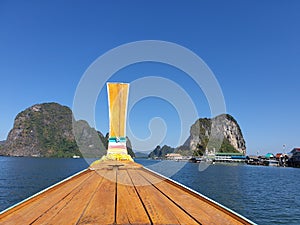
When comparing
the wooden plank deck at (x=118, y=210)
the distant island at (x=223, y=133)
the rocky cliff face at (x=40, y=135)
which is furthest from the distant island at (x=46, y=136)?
the wooden plank deck at (x=118, y=210)

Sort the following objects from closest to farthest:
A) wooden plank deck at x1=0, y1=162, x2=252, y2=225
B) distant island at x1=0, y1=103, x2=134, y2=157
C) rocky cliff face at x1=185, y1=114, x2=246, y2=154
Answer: wooden plank deck at x1=0, y1=162, x2=252, y2=225 < distant island at x1=0, y1=103, x2=134, y2=157 < rocky cliff face at x1=185, y1=114, x2=246, y2=154

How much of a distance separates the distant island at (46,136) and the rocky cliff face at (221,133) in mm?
48347

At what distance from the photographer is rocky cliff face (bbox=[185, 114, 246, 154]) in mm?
169000

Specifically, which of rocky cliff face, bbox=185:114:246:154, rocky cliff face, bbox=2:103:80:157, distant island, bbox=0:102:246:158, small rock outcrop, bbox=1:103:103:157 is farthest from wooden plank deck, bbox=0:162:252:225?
rocky cliff face, bbox=2:103:80:157

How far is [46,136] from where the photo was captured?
16712cm

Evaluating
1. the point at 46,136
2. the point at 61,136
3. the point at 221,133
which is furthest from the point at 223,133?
the point at 46,136

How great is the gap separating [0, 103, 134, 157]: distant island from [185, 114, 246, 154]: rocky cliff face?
1903 inches

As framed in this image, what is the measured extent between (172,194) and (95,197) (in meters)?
1.53

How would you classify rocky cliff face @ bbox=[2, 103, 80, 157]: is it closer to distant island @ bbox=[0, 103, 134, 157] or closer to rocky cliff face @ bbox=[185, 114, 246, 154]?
distant island @ bbox=[0, 103, 134, 157]

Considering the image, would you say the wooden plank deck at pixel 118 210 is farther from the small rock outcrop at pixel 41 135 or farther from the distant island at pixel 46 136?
the small rock outcrop at pixel 41 135

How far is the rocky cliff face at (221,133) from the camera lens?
169000mm

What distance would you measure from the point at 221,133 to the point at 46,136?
123 meters

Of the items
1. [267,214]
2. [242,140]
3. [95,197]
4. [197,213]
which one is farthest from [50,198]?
[242,140]

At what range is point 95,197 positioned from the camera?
4492 mm
